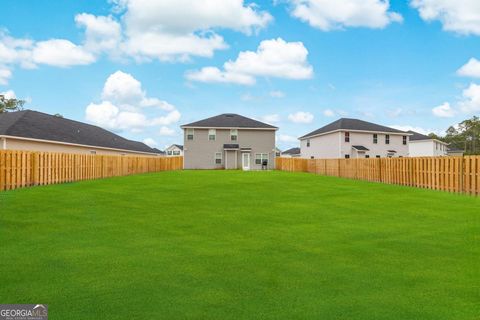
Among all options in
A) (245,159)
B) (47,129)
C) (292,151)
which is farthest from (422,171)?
(292,151)

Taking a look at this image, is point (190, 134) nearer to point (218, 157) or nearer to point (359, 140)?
point (218, 157)

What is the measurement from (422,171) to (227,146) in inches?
1313

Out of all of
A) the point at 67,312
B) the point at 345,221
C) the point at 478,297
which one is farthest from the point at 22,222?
the point at 478,297

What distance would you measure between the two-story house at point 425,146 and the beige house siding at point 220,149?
26088 mm

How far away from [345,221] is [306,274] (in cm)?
508

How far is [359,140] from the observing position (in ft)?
173

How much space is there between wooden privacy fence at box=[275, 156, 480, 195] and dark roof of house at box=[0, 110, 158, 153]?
2441 centimetres

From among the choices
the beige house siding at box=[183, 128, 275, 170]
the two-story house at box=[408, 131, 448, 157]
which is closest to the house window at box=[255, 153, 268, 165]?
the beige house siding at box=[183, 128, 275, 170]

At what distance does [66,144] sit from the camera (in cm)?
3609

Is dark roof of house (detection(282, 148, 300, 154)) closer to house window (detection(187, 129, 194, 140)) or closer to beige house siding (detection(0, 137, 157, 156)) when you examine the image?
house window (detection(187, 129, 194, 140))

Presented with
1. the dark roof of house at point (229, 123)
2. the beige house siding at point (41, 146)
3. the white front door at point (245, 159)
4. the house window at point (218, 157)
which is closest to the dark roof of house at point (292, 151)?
the dark roof of house at point (229, 123)

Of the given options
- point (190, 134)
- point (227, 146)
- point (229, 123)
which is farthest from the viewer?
point (229, 123)

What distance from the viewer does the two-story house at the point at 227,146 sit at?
174 feet

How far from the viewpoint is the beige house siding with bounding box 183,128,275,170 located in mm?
53000
